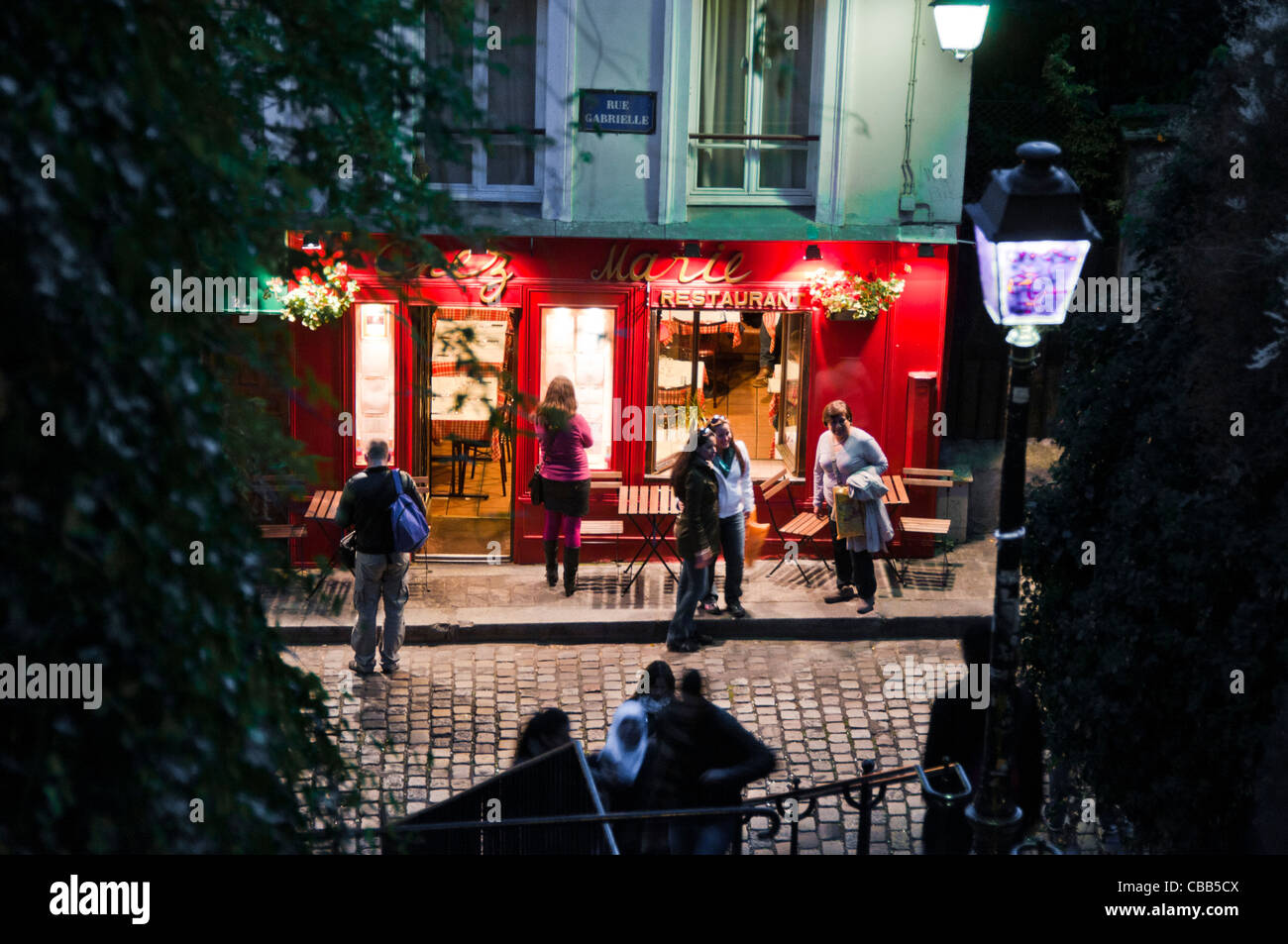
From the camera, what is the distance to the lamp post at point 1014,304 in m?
6.61

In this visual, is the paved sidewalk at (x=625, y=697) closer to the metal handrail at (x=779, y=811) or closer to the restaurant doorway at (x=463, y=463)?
the metal handrail at (x=779, y=811)

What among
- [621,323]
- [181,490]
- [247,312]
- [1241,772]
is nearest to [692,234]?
[621,323]

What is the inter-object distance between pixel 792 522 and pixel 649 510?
153cm

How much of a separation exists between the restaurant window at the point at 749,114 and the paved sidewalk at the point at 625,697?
4.59 metres

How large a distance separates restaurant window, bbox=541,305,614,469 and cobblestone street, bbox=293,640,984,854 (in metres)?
2.62

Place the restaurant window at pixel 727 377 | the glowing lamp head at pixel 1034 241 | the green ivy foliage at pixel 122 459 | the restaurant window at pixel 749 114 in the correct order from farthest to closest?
the restaurant window at pixel 727 377 < the restaurant window at pixel 749 114 < the glowing lamp head at pixel 1034 241 < the green ivy foliage at pixel 122 459

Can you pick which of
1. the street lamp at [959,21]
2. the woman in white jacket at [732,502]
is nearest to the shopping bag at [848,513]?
the woman in white jacket at [732,502]

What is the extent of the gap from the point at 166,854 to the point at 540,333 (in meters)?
11.3

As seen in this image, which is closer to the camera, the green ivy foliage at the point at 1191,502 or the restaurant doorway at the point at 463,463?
the green ivy foliage at the point at 1191,502

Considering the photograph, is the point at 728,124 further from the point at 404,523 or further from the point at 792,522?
the point at 404,523

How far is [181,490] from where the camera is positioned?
3346mm

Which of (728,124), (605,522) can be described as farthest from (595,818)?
(728,124)

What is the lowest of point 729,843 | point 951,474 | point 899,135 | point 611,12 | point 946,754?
point 729,843
